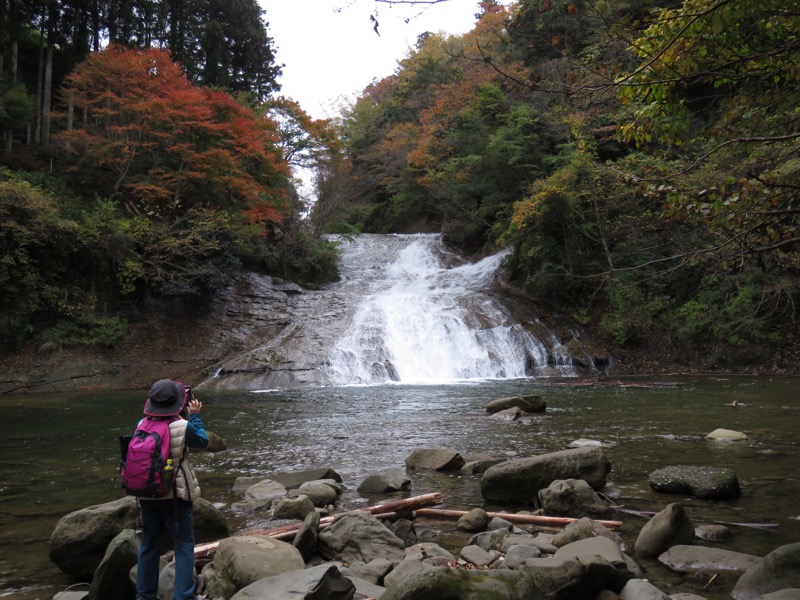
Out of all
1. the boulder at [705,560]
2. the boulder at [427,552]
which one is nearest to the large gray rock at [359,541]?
the boulder at [427,552]

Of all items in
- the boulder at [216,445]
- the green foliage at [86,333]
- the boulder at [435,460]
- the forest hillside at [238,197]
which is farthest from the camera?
the forest hillside at [238,197]

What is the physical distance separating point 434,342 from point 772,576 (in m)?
15.1

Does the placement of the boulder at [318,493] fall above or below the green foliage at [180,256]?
below

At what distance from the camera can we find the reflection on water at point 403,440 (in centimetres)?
497

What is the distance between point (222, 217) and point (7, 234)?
257 inches

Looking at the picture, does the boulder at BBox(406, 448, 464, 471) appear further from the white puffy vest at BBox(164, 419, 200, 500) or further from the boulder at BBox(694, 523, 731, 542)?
the white puffy vest at BBox(164, 419, 200, 500)

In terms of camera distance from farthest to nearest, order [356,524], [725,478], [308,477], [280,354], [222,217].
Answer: [222,217] → [280,354] → [308,477] → [725,478] → [356,524]

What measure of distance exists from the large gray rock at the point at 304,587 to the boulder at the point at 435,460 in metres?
3.39

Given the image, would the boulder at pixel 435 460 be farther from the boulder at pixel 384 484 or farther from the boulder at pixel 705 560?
the boulder at pixel 705 560

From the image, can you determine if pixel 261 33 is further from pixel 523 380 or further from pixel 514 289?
pixel 523 380

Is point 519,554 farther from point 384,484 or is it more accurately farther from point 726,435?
point 726,435

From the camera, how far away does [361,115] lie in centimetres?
4541

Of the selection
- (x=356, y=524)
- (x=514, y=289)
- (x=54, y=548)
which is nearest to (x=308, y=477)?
(x=356, y=524)

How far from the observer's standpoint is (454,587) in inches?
115
